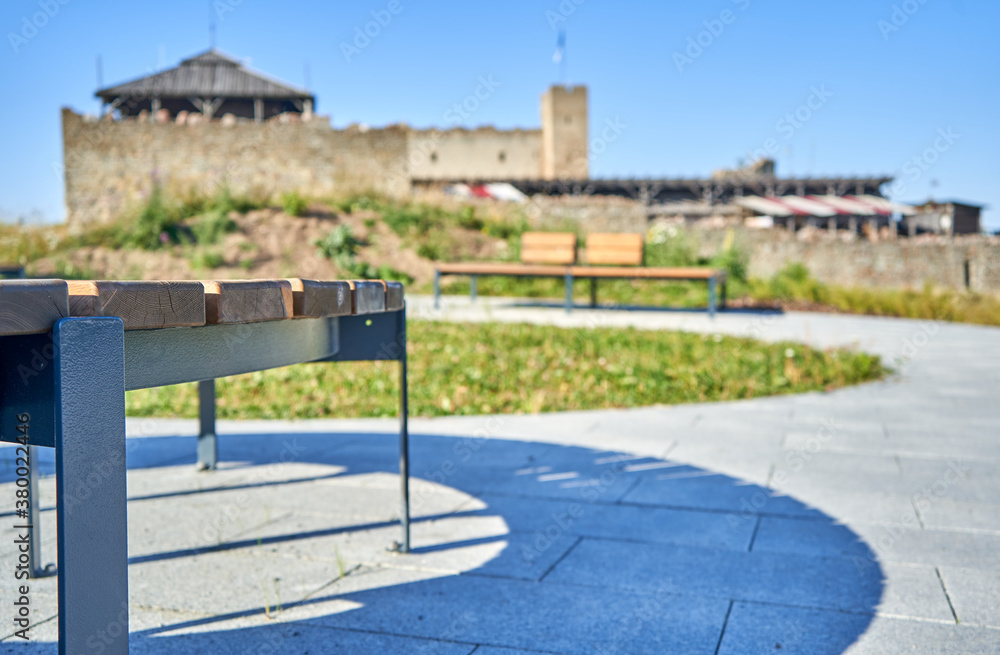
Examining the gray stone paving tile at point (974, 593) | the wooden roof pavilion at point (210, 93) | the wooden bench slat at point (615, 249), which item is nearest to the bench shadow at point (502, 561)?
the gray stone paving tile at point (974, 593)

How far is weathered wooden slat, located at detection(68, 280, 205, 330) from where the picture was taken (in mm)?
1011

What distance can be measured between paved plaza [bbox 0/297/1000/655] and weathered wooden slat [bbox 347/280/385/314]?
2.58 feet

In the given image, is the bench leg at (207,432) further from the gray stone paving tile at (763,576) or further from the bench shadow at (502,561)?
the gray stone paving tile at (763,576)

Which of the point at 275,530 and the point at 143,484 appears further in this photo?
the point at 143,484

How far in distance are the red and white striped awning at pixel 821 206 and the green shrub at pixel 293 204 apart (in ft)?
64.5

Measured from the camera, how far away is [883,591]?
7.43 feet

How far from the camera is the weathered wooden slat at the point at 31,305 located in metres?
0.90

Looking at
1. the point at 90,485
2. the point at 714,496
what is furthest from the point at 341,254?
the point at 90,485

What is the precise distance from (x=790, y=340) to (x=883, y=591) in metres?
6.06

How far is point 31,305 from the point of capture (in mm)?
942

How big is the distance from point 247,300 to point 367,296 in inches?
25.4

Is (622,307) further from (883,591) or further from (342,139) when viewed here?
(342,139)

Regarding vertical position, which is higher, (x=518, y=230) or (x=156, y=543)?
(x=518, y=230)

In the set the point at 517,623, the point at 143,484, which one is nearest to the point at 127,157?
the point at 143,484
